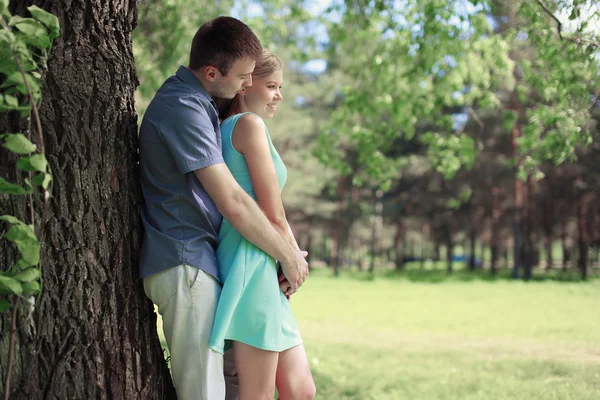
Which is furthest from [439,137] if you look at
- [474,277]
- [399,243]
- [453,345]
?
[399,243]

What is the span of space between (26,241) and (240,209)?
0.77 meters

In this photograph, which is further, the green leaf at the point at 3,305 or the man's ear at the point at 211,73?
the man's ear at the point at 211,73

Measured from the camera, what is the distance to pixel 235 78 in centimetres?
264

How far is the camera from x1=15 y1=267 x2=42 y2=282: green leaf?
7.14 feet

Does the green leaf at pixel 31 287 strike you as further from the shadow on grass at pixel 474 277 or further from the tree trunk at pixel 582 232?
the tree trunk at pixel 582 232

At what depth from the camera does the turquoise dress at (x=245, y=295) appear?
8.30ft

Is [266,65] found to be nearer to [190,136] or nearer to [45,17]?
[190,136]

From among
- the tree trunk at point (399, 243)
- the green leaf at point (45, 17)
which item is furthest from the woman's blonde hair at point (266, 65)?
the tree trunk at point (399, 243)

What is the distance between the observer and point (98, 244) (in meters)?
2.53

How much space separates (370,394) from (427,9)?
172 inches

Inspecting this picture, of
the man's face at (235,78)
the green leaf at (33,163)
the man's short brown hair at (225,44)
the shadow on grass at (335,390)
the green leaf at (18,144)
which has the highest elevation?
the man's short brown hair at (225,44)

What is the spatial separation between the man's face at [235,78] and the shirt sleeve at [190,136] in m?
0.15

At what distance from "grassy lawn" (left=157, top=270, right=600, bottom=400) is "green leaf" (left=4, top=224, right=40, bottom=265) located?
172 inches

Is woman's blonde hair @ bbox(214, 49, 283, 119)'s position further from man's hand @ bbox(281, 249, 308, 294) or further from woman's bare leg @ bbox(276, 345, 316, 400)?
woman's bare leg @ bbox(276, 345, 316, 400)
